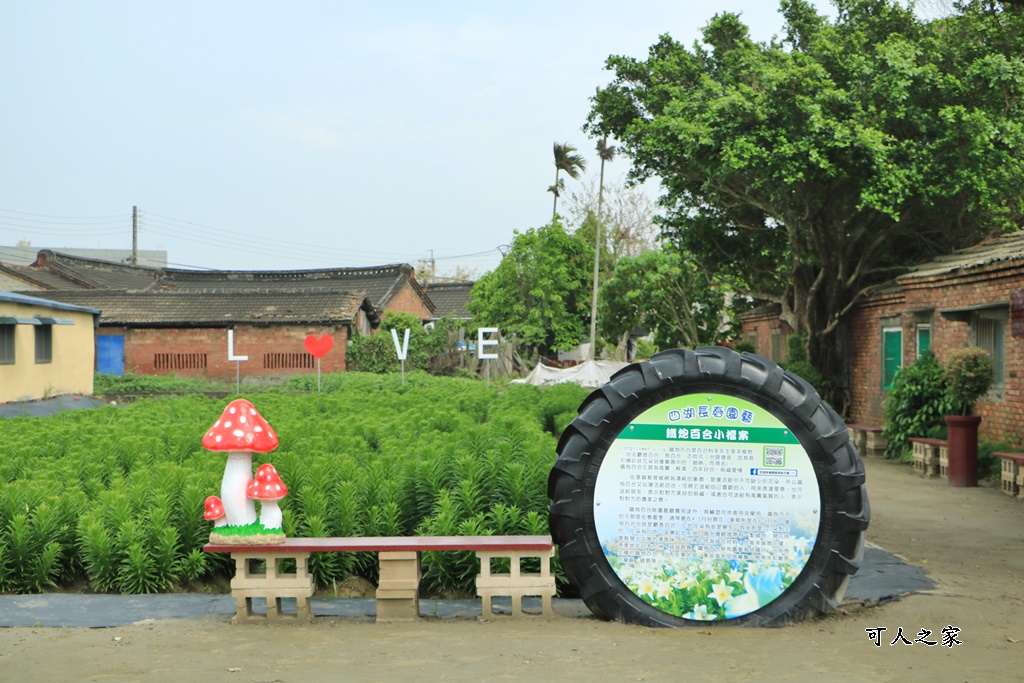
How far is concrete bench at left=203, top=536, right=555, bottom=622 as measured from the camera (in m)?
5.85

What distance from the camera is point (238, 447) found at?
6.03m

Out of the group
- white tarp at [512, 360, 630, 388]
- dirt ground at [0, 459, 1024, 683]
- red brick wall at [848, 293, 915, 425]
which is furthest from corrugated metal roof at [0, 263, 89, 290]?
dirt ground at [0, 459, 1024, 683]

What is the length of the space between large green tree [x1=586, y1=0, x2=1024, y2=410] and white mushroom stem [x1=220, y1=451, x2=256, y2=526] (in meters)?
12.9

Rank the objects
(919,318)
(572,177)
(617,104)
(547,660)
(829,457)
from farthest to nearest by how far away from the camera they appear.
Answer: (572,177)
(617,104)
(919,318)
(829,457)
(547,660)

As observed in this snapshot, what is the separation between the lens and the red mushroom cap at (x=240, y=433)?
6.02m

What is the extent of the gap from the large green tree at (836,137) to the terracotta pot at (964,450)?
5.99 metres

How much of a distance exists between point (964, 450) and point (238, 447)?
10.3 m

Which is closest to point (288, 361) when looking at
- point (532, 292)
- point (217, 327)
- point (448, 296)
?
point (217, 327)

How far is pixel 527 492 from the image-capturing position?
24.2 feet

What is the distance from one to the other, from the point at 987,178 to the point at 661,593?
15.4 m

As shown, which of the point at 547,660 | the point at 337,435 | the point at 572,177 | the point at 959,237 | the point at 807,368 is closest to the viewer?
A: the point at 547,660

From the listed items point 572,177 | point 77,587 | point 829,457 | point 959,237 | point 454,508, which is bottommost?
point 77,587

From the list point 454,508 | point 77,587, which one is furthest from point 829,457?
point 77,587

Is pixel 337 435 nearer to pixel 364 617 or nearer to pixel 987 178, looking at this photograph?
pixel 364 617
